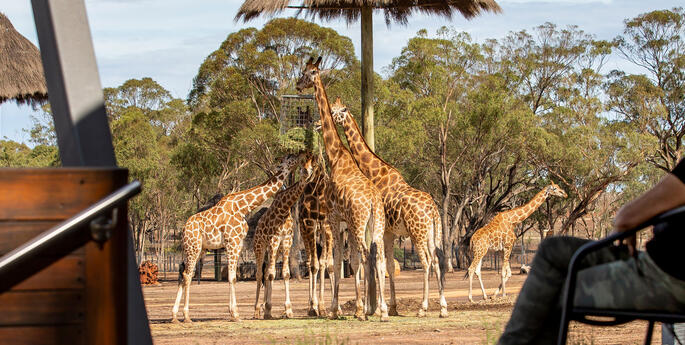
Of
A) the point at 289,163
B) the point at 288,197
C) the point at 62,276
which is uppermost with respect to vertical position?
the point at 289,163

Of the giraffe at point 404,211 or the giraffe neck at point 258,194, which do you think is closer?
the giraffe at point 404,211

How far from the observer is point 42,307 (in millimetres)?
2320

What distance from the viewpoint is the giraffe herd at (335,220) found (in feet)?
37.8

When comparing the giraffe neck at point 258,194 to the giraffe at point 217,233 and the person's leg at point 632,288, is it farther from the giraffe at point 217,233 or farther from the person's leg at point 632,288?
the person's leg at point 632,288

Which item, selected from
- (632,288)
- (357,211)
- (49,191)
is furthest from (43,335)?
(357,211)

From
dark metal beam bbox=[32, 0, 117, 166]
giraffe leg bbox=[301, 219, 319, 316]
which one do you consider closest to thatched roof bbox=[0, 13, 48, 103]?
giraffe leg bbox=[301, 219, 319, 316]

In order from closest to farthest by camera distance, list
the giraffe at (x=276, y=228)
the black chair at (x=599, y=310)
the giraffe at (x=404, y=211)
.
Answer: the black chair at (x=599, y=310)
the giraffe at (x=404, y=211)
the giraffe at (x=276, y=228)

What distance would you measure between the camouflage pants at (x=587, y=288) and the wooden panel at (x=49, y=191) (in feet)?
5.05

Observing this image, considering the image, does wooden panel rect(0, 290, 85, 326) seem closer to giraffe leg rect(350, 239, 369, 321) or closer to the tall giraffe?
giraffe leg rect(350, 239, 369, 321)

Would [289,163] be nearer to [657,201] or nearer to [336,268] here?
[336,268]

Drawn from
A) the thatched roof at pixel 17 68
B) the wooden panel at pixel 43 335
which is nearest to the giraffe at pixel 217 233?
the thatched roof at pixel 17 68

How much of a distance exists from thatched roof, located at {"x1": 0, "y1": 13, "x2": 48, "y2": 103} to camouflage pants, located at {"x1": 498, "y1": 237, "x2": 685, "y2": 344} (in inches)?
727

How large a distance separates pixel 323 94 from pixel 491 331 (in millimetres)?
5199

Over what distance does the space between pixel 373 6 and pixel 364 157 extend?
2.55 m
